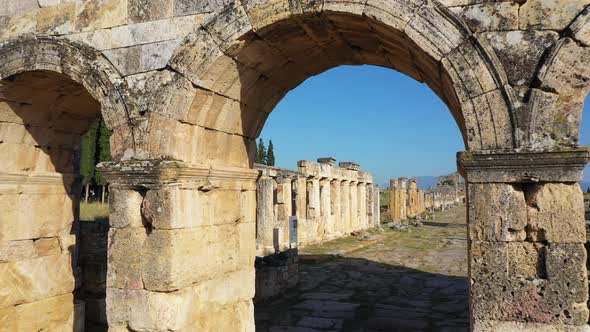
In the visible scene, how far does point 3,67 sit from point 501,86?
5188mm

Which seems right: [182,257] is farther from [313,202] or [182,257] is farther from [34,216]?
[313,202]

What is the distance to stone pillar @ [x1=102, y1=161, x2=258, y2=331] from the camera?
4.52 metres

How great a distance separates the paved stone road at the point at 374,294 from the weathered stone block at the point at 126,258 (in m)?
2.91

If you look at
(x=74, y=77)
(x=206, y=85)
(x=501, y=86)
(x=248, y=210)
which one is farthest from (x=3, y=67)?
(x=501, y=86)

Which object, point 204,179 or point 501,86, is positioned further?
point 204,179

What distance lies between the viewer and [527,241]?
3721 mm

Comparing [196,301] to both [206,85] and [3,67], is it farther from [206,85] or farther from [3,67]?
[3,67]

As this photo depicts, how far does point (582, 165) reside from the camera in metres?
3.56

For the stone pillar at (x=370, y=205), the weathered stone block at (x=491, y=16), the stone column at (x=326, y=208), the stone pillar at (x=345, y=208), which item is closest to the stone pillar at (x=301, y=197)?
the stone column at (x=326, y=208)

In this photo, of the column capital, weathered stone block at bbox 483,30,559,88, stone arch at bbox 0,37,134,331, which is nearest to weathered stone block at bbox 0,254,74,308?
stone arch at bbox 0,37,134,331

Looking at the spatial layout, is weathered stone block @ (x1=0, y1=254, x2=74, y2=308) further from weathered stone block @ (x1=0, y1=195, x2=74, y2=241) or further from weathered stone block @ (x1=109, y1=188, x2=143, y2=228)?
weathered stone block @ (x1=109, y1=188, x2=143, y2=228)

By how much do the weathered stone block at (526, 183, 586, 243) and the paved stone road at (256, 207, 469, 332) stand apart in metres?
3.60

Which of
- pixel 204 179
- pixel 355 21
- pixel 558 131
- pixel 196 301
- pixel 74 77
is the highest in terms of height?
pixel 355 21

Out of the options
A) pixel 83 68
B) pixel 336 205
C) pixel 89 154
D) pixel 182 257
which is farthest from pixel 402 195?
pixel 83 68
